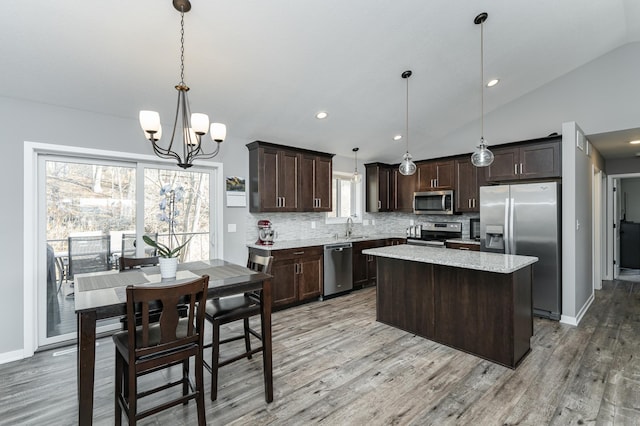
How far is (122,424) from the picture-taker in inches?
81.6

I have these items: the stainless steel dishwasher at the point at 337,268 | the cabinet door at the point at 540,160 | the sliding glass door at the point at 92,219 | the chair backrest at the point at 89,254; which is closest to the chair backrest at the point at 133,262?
the sliding glass door at the point at 92,219

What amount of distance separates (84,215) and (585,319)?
6072 millimetres

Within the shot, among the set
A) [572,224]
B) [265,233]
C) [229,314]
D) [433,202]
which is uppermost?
[433,202]

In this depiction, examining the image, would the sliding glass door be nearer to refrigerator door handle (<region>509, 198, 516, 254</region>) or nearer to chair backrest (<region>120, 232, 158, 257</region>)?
chair backrest (<region>120, 232, 158, 257</region>)

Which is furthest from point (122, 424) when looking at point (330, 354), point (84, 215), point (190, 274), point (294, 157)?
point (294, 157)

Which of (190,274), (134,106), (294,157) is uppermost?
(134,106)

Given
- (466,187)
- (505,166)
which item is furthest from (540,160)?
(466,187)

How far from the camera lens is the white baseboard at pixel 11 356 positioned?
2873mm

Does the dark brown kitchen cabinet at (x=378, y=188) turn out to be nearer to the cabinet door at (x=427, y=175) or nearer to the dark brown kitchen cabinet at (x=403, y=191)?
the dark brown kitchen cabinet at (x=403, y=191)

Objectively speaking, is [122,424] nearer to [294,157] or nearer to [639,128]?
[294,157]

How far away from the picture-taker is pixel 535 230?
396 cm

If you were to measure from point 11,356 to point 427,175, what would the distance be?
6020mm

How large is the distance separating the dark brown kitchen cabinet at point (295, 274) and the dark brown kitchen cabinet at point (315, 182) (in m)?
0.74

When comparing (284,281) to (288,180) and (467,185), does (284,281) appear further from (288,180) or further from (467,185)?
(467,185)
